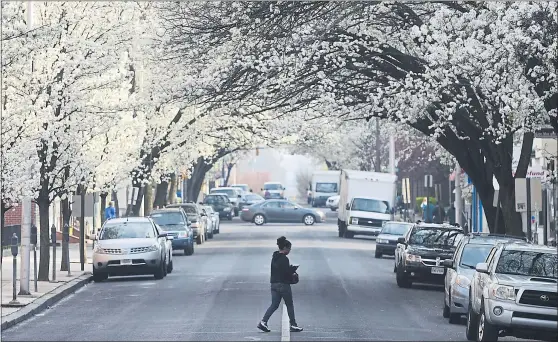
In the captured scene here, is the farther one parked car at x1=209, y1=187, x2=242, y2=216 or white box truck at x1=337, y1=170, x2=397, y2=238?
parked car at x1=209, y1=187, x2=242, y2=216

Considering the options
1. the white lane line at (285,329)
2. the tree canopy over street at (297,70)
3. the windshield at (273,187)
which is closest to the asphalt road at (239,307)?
the white lane line at (285,329)

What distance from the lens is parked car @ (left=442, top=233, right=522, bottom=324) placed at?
20.9 m

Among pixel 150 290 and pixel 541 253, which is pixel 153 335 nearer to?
pixel 541 253

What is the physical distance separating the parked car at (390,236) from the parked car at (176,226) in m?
6.60

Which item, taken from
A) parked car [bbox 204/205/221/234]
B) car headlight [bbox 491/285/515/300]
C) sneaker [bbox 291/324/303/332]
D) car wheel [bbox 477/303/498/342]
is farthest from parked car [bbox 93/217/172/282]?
parked car [bbox 204/205/221/234]

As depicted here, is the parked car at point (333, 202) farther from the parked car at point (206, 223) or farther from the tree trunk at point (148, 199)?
the tree trunk at point (148, 199)

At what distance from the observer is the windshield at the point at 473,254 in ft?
72.7

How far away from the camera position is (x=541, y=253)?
1855cm

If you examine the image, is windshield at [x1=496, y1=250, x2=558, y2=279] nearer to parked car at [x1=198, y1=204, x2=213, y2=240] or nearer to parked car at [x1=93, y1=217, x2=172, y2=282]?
parked car at [x1=93, y1=217, x2=172, y2=282]

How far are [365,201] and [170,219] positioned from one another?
14853 mm

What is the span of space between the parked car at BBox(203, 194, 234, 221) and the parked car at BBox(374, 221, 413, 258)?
34510 mm

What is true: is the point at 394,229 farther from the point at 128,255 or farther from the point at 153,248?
the point at 128,255

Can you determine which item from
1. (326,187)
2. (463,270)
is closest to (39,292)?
(463,270)

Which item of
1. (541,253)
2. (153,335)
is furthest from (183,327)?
(541,253)
